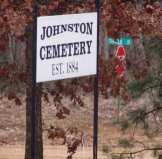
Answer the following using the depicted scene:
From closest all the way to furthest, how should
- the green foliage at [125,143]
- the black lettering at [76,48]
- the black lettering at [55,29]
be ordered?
the black lettering at [55,29] → the black lettering at [76,48] → the green foliage at [125,143]

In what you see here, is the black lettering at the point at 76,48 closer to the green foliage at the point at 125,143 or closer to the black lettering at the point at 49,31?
the black lettering at the point at 49,31

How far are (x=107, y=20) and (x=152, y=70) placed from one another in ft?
6.40

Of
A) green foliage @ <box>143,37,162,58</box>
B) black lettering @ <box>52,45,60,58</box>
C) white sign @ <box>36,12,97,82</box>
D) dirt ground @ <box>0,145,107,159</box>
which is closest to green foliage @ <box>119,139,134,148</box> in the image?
green foliage @ <box>143,37,162,58</box>

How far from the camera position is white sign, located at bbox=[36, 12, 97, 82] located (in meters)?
7.71

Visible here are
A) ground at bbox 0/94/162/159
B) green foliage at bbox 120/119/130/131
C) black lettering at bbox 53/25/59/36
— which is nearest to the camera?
black lettering at bbox 53/25/59/36

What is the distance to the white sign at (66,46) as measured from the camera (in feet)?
25.3

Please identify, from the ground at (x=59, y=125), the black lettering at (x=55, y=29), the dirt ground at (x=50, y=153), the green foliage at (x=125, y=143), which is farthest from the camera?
the ground at (x=59, y=125)

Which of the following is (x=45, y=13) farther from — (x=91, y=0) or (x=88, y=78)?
(x=88, y=78)

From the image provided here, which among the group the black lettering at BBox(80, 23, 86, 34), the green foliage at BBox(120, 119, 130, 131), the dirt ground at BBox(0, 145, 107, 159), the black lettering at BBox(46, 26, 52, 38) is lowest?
the green foliage at BBox(120, 119, 130, 131)

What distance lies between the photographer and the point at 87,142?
72.9ft

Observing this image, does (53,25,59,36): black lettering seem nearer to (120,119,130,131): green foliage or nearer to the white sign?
the white sign

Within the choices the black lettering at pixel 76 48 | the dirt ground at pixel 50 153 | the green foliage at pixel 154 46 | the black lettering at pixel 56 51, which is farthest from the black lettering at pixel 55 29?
the dirt ground at pixel 50 153

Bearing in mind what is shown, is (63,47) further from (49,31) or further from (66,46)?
(49,31)

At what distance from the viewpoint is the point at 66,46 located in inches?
316
